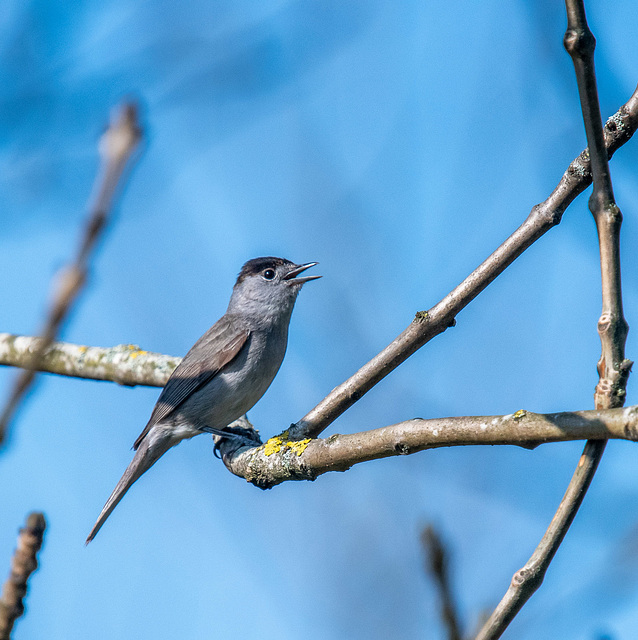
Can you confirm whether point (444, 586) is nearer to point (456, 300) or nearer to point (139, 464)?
point (456, 300)

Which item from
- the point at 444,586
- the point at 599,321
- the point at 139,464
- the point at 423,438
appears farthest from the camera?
the point at 139,464

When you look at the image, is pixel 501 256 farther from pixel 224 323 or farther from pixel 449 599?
pixel 224 323

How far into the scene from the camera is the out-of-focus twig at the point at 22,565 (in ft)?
4.76

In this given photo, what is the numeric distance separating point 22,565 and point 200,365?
4.72m

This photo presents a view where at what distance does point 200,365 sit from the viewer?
617 cm

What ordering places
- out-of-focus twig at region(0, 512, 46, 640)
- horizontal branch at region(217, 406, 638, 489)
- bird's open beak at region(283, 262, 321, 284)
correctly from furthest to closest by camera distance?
bird's open beak at region(283, 262, 321, 284) < horizontal branch at region(217, 406, 638, 489) < out-of-focus twig at region(0, 512, 46, 640)

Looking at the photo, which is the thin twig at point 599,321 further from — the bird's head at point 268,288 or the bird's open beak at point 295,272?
the bird's open beak at point 295,272

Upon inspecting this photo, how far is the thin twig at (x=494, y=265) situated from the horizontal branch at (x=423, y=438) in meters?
0.51

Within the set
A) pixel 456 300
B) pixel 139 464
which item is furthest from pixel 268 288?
pixel 456 300

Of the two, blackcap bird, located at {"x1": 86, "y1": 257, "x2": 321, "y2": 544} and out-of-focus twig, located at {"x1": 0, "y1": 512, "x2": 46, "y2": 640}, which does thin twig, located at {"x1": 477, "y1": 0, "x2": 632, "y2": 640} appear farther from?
blackcap bird, located at {"x1": 86, "y1": 257, "x2": 321, "y2": 544}

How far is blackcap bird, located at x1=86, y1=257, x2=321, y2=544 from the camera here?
601 centimetres

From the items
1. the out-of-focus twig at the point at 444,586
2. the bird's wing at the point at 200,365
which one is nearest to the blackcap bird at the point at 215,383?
the bird's wing at the point at 200,365

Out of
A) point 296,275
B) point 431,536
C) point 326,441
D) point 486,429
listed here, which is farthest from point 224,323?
point 431,536

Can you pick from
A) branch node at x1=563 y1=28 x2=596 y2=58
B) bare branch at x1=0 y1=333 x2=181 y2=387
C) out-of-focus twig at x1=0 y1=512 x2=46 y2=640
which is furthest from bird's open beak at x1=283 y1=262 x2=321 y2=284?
out-of-focus twig at x1=0 y1=512 x2=46 y2=640
